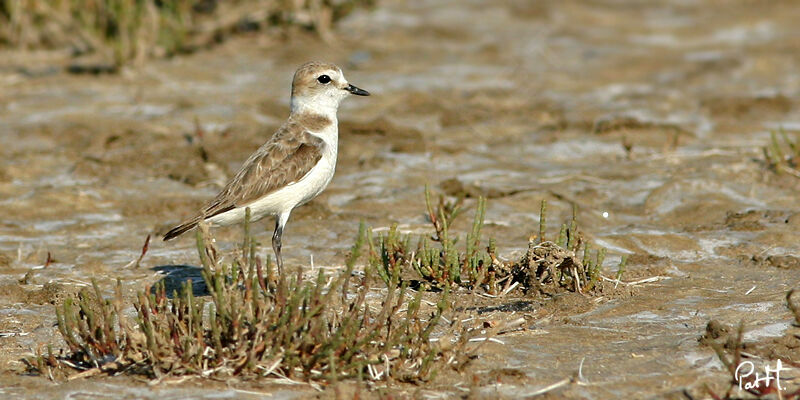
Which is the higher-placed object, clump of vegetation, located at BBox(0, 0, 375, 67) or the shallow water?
clump of vegetation, located at BBox(0, 0, 375, 67)

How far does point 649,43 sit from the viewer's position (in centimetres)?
1389

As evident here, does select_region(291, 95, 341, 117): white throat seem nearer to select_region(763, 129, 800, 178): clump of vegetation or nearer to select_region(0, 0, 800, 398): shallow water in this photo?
select_region(0, 0, 800, 398): shallow water

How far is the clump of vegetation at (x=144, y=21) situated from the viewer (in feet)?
38.6

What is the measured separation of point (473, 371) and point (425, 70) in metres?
7.90

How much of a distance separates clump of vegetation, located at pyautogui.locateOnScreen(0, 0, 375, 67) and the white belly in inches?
218

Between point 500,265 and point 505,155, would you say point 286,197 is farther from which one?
point 505,155

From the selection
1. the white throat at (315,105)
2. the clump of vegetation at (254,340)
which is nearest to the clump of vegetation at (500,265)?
the clump of vegetation at (254,340)

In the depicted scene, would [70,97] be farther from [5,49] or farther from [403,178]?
[403,178]

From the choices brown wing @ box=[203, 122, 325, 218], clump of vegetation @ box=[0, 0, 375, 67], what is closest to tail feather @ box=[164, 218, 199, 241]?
brown wing @ box=[203, 122, 325, 218]

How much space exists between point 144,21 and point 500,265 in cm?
743

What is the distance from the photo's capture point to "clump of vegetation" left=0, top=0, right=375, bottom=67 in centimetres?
1176

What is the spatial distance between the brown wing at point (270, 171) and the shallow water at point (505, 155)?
75 cm

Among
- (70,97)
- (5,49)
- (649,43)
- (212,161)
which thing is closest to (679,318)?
(212,161)

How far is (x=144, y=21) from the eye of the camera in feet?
40.3
